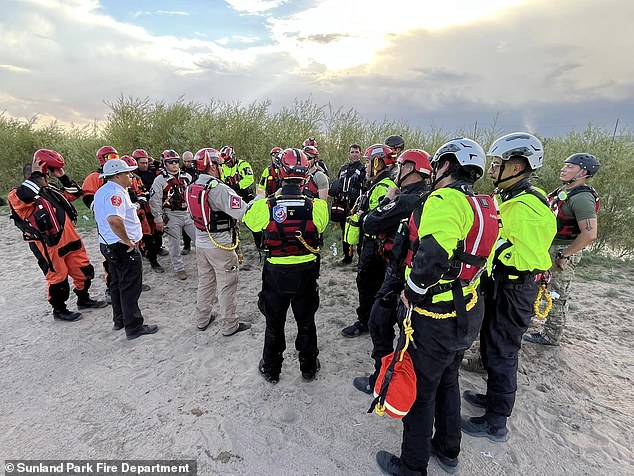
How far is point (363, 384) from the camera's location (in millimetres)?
3461

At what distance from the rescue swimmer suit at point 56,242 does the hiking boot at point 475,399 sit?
5.22m

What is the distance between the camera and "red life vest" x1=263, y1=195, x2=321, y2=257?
10.1 ft

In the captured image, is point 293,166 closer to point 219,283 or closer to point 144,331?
point 219,283

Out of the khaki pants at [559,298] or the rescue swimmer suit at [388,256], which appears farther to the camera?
the khaki pants at [559,298]

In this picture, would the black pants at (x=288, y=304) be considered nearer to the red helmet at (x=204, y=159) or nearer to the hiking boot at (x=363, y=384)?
the hiking boot at (x=363, y=384)

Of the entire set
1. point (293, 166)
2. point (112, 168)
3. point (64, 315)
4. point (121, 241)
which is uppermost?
point (293, 166)

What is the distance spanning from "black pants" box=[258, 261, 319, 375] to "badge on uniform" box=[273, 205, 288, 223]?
1.45 ft

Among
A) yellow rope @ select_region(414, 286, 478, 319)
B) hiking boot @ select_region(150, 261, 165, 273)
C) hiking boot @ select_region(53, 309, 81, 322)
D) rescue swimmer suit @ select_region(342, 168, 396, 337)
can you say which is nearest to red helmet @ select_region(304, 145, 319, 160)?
rescue swimmer suit @ select_region(342, 168, 396, 337)

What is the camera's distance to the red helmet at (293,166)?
122 inches

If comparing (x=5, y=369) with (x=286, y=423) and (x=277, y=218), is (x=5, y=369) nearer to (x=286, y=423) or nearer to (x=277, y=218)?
(x=286, y=423)

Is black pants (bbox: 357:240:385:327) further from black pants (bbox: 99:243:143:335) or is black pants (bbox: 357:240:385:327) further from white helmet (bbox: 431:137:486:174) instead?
black pants (bbox: 99:243:143:335)

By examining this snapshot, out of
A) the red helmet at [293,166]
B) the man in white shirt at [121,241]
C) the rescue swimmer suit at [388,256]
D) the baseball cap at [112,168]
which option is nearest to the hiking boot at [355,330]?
the rescue swimmer suit at [388,256]

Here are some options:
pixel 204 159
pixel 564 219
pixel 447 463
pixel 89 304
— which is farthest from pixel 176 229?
pixel 564 219

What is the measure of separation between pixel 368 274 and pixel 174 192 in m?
3.97
